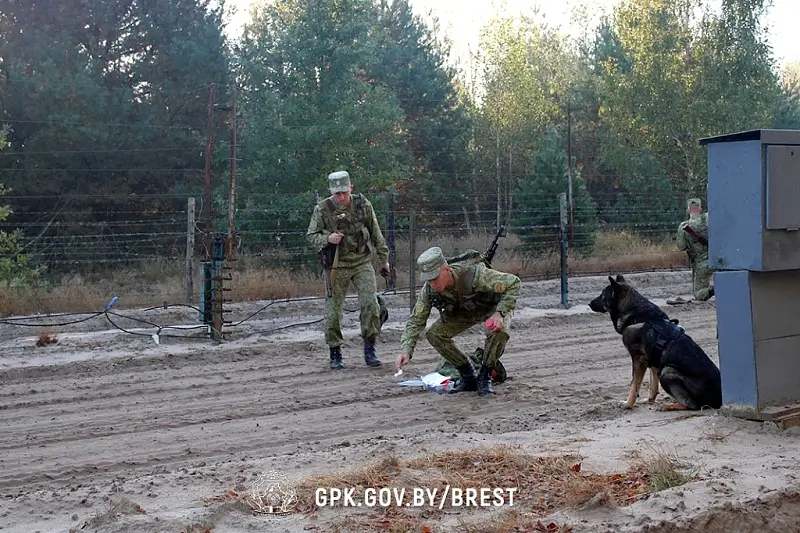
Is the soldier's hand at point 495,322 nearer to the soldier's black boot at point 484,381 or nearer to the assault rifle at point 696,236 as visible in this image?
the soldier's black boot at point 484,381

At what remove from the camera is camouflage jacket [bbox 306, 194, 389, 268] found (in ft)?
34.0

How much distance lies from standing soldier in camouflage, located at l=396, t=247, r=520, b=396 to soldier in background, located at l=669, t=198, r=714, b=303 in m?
7.01

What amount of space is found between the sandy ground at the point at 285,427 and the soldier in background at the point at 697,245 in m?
1.94

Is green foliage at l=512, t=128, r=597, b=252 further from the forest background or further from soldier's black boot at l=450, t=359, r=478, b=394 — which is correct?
soldier's black boot at l=450, t=359, r=478, b=394

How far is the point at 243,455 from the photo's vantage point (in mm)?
6906

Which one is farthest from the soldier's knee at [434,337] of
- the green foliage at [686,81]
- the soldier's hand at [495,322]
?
the green foliage at [686,81]

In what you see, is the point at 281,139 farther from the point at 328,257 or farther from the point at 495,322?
the point at 495,322

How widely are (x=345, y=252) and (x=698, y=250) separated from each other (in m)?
7.05

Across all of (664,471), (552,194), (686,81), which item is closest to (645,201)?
(686,81)

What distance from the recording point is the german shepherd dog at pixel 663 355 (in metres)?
7.35

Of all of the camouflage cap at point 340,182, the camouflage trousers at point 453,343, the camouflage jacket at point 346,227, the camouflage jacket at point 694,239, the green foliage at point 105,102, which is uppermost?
the green foliage at point 105,102

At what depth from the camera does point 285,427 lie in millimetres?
7754

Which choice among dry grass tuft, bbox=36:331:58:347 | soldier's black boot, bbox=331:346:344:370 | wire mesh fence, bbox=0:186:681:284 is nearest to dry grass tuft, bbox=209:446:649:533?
soldier's black boot, bbox=331:346:344:370

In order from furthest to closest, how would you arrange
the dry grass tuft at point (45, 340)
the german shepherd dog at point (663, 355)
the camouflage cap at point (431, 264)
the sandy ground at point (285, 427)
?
the dry grass tuft at point (45, 340), the camouflage cap at point (431, 264), the german shepherd dog at point (663, 355), the sandy ground at point (285, 427)
